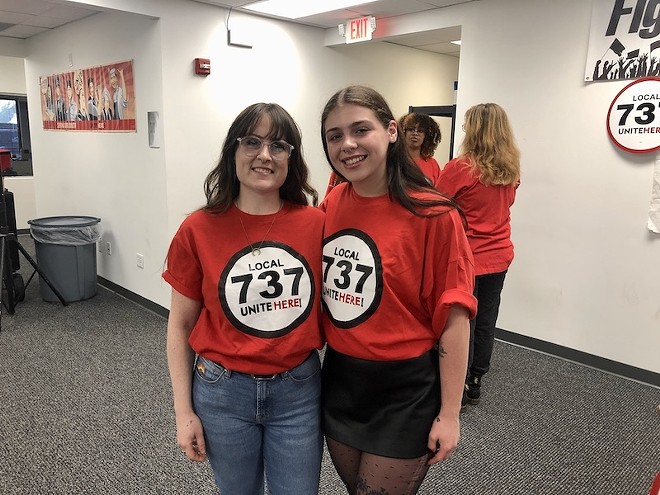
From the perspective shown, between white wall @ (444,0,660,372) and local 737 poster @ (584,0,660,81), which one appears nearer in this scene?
local 737 poster @ (584,0,660,81)

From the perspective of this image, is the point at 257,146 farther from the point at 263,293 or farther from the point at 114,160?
the point at 114,160

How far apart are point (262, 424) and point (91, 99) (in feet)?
13.1

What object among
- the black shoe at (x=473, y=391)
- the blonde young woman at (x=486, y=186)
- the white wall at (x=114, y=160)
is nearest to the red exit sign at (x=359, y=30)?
the white wall at (x=114, y=160)

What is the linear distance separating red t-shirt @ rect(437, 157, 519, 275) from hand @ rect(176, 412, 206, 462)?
163cm

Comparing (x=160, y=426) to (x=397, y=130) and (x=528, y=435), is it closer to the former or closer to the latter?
(x=528, y=435)

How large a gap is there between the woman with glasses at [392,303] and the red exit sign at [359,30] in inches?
121

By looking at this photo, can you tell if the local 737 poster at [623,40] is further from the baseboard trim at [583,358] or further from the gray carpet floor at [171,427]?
the gray carpet floor at [171,427]

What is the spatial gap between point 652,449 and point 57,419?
9.07ft

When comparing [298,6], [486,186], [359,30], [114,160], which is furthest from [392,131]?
[114,160]

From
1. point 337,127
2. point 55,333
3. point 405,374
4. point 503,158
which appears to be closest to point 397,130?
point 337,127

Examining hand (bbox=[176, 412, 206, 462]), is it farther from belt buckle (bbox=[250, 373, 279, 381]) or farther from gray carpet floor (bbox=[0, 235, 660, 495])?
gray carpet floor (bbox=[0, 235, 660, 495])

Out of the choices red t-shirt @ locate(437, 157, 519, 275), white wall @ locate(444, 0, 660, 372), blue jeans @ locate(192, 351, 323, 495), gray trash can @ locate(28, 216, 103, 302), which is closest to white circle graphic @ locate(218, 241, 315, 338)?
blue jeans @ locate(192, 351, 323, 495)

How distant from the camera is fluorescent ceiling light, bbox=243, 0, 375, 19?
362 cm

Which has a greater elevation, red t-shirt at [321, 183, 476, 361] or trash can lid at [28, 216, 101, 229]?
red t-shirt at [321, 183, 476, 361]
